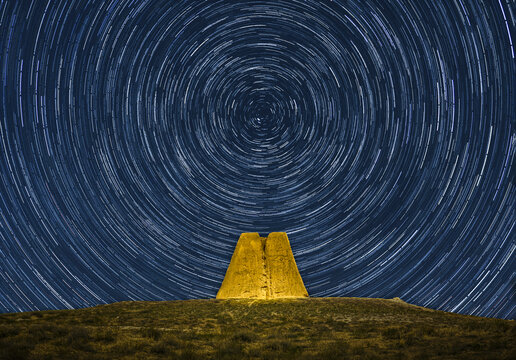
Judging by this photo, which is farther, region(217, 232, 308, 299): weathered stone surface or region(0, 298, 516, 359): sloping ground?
region(217, 232, 308, 299): weathered stone surface

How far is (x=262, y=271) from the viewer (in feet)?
89.8

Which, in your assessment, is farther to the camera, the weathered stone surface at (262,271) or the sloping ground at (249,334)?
the weathered stone surface at (262,271)

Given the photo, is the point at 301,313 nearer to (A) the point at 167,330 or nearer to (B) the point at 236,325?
(B) the point at 236,325

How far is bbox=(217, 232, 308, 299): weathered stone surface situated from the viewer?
2656 cm

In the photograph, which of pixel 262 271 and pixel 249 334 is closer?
pixel 249 334

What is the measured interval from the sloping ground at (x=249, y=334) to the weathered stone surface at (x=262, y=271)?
6.02 meters

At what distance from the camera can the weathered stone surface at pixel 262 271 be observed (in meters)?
26.6

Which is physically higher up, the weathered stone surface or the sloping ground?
the weathered stone surface

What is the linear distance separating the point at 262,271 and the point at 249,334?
13.8 m

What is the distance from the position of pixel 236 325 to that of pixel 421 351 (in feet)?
25.0

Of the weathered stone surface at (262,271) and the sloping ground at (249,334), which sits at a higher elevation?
the weathered stone surface at (262,271)

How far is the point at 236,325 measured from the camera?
16.1 metres

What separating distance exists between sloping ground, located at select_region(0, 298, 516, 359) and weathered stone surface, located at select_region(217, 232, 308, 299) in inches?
237

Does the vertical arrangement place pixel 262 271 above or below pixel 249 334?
above
